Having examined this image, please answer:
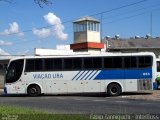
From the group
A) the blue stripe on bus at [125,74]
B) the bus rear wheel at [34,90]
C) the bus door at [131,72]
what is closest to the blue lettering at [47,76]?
the bus rear wheel at [34,90]

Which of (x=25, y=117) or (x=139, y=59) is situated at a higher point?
(x=139, y=59)

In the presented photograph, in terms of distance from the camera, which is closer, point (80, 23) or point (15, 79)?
point (15, 79)

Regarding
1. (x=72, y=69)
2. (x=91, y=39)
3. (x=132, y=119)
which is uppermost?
(x=91, y=39)

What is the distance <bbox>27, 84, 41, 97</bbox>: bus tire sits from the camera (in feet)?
102

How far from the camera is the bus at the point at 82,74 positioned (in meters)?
29.9

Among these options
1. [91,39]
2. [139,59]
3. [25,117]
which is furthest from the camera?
[91,39]

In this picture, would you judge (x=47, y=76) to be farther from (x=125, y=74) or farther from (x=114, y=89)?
(x=125, y=74)

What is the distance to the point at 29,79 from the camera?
31250 millimetres

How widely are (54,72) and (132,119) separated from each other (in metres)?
19.4

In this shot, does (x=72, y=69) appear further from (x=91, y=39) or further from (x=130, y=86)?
(x=91, y=39)

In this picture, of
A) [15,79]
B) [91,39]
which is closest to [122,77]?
[15,79]

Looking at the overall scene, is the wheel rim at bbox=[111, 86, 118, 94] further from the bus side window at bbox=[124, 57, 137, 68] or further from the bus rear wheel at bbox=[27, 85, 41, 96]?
the bus rear wheel at bbox=[27, 85, 41, 96]

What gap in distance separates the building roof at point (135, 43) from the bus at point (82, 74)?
91.5 ft

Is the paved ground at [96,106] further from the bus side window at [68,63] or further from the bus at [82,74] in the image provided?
the bus side window at [68,63]
